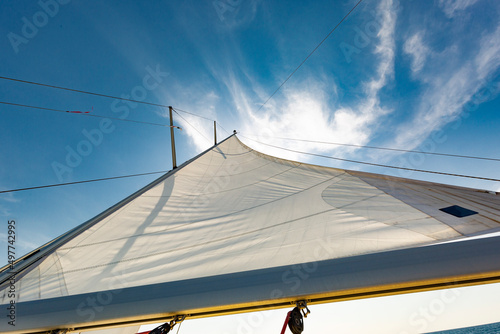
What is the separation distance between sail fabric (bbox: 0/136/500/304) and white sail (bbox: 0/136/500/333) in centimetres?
1

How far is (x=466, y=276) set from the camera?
0.90m

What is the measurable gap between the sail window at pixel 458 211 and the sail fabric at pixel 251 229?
48mm

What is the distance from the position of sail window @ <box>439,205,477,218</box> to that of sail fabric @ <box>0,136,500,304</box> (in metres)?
0.05

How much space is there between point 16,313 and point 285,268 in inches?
51.8

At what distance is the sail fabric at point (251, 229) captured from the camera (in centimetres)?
141

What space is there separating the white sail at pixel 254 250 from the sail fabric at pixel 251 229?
1 centimetres

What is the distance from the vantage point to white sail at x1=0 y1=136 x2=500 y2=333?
3.12ft

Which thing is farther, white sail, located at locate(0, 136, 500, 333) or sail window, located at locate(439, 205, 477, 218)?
sail window, located at locate(439, 205, 477, 218)

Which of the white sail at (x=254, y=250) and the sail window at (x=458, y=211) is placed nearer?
the white sail at (x=254, y=250)

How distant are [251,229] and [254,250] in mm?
419

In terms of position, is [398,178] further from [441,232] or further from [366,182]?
[441,232]

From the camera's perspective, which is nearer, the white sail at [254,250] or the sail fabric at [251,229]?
the white sail at [254,250]


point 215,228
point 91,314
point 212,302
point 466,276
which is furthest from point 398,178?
point 91,314

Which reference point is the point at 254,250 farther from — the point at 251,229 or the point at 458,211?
the point at 458,211
